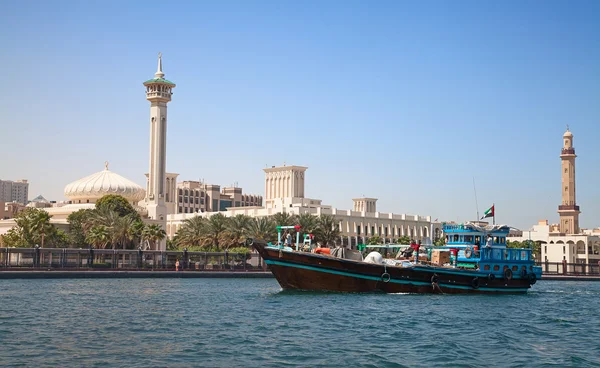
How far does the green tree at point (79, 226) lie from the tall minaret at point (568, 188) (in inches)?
4295

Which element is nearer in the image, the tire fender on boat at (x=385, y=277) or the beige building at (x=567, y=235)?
the tire fender on boat at (x=385, y=277)

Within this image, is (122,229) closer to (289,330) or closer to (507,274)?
(507,274)

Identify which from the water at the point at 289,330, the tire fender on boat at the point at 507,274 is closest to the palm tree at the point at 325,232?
the tire fender on boat at the point at 507,274

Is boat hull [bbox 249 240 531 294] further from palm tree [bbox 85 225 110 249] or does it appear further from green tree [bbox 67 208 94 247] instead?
green tree [bbox 67 208 94 247]

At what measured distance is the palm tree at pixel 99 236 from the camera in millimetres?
99125

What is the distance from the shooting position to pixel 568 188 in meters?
190

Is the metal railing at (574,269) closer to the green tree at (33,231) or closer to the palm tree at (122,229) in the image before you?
the palm tree at (122,229)

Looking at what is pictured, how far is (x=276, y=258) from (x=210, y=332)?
2252 cm

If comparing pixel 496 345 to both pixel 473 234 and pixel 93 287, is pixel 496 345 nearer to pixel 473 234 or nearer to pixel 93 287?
pixel 473 234

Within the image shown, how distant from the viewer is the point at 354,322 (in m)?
40.1

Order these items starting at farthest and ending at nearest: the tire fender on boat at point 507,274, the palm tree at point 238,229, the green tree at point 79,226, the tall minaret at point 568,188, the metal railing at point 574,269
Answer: the tall minaret at point 568,188 → the metal railing at point 574,269 → the green tree at point 79,226 → the palm tree at point 238,229 → the tire fender on boat at point 507,274

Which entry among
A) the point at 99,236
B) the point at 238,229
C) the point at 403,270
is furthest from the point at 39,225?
the point at 403,270

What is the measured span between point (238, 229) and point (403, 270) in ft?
171

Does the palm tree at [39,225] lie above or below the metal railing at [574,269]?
above
